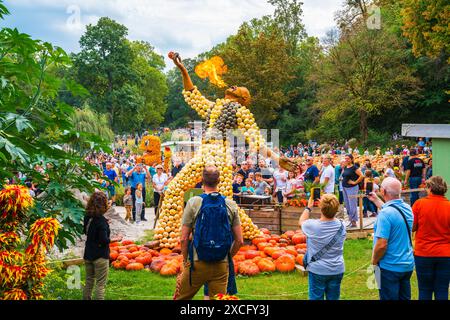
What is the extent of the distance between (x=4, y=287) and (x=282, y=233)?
764cm

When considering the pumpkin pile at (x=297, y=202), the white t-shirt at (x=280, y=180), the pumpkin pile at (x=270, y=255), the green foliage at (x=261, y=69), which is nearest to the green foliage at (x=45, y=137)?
the pumpkin pile at (x=270, y=255)

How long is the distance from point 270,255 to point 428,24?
66.8 ft

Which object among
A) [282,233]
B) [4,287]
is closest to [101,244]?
[4,287]

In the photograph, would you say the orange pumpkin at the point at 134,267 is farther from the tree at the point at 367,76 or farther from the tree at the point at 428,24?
the tree at the point at 367,76

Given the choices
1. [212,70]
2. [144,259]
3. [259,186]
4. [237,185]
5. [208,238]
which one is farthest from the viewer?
[259,186]

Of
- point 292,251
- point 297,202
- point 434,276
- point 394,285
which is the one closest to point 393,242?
point 394,285

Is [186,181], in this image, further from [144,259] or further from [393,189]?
[393,189]

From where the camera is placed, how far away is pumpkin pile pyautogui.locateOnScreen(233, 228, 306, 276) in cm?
854

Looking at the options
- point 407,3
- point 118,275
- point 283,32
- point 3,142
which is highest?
point 283,32

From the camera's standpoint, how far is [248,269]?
27.6 feet

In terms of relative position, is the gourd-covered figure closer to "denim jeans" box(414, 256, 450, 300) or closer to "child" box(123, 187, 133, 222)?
"denim jeans" box(414, 256, 450, 300)

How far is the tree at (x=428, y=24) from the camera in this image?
78.4 ft
